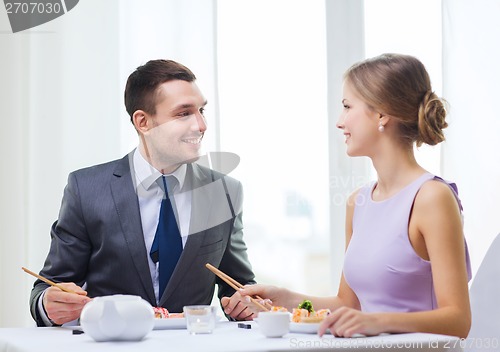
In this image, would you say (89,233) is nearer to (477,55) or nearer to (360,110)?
(360,110)

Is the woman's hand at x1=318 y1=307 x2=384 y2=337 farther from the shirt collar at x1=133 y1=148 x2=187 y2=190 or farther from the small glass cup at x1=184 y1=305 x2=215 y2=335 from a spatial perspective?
the shirt collar at x1=133 y1=148 x2=187 y2=190

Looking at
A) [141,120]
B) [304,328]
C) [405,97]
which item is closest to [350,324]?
[304,328]

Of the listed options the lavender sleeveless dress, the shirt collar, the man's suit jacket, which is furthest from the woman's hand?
the shirt collar

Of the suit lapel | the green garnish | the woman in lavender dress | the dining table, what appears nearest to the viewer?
the dining table

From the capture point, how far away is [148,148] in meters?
2.22

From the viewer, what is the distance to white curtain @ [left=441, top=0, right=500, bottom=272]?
2730 mm

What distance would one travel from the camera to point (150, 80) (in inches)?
89.0

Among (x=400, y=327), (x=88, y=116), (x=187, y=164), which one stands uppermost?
(x=88, y=116)

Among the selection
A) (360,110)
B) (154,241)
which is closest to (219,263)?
(154,241)

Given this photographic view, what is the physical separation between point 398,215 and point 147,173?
29.8 inches

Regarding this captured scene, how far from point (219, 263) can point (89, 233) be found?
1.24 feet

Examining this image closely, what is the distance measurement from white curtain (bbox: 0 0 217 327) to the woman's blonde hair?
0.97 m

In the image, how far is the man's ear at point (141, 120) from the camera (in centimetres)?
226

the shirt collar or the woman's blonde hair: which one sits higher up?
the woman's blonde hair
